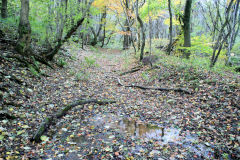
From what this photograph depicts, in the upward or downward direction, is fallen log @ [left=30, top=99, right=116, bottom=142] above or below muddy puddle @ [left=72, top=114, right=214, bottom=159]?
above

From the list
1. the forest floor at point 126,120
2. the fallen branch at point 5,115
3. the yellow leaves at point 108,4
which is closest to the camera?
the forest floor at point 126,120

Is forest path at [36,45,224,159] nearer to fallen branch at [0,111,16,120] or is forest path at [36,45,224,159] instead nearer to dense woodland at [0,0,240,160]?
dense woodland at [0,0,240,160]

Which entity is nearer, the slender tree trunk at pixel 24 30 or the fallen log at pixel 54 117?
the fallen log at pixel 54 117

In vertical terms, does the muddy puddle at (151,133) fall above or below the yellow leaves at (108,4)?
below

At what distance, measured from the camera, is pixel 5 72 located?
19.0 feet

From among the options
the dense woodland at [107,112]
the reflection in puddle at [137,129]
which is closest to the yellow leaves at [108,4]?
the dense woodland at [107,112]

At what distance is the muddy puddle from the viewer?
374 centimetres

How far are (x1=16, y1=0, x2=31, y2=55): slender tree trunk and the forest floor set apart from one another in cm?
123

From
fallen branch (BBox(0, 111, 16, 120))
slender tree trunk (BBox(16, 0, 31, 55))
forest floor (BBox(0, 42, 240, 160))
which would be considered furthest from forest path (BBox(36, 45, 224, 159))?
slender tree trunk (BBox(16, 0, 31, 55))

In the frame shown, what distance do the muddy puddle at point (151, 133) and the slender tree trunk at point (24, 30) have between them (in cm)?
508

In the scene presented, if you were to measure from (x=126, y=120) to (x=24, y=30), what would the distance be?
6.08 metres

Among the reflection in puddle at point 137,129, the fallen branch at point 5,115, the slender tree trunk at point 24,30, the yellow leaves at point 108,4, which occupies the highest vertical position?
the yellow leaves at point 108,4

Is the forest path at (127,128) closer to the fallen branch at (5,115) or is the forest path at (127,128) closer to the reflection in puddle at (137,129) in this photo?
the reflection in puddle at (137,129)

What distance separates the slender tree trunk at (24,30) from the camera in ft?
23.7
